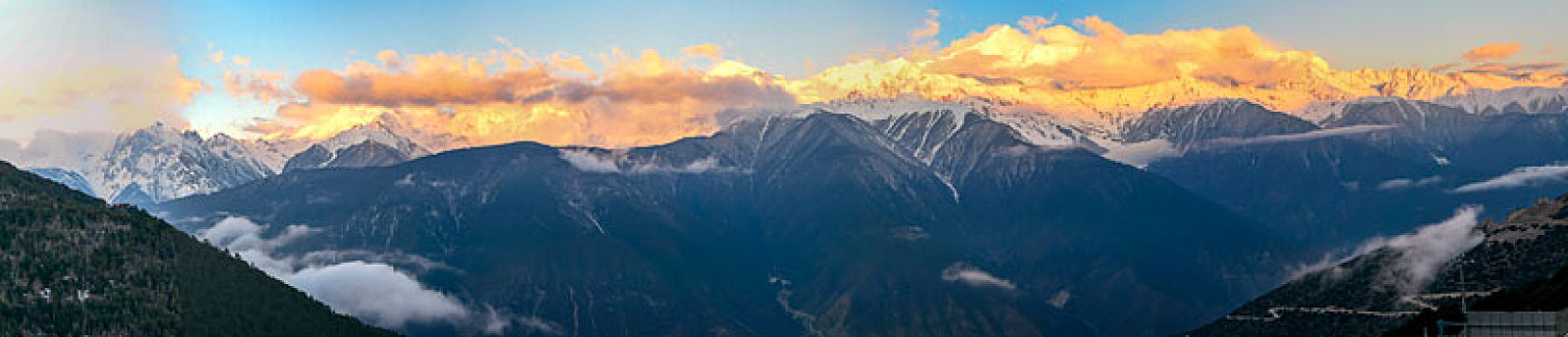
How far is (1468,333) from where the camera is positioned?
169625 millimetres

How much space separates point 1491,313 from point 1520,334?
4777 mm

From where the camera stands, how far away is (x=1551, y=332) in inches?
6521

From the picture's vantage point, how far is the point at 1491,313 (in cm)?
16912

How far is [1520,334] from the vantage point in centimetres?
16488

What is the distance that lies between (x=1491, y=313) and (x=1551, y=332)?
20.8 ft

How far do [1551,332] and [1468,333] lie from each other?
8.44m

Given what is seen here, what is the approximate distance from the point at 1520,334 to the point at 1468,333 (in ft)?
19.6

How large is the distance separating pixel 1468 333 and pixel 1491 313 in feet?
10.9
